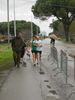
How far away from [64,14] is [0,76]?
64.8 metres

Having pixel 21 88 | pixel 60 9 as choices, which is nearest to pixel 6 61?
pixel 21 88

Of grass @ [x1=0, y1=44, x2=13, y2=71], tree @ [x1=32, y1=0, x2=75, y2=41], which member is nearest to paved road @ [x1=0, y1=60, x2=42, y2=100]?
grass @ [x1=0, y1=44, x2=13, y2=71]

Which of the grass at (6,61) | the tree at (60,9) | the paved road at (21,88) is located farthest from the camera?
the tree at (60,9)

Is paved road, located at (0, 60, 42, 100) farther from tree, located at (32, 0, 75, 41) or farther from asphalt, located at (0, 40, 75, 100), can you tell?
tree, located at (32, 0, 75, 41)

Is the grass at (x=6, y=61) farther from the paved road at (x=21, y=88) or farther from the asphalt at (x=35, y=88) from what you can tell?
the asphalt at (x=35, y=88)

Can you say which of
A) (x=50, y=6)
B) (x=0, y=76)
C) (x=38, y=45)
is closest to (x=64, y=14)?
(x=50, y=6)

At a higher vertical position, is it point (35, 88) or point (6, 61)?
point (35, 88)

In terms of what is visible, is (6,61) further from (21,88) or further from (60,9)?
(60,9)

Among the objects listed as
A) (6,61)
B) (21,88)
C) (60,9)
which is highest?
(60,9)

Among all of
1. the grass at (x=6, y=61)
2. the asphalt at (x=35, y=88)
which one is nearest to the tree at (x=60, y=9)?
the grass at (x=6, y=61)

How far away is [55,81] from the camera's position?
47.5 ft

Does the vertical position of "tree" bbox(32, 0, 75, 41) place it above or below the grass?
above

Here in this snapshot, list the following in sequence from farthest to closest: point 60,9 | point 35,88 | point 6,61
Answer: point 60,9
point 6,61
point 35,88

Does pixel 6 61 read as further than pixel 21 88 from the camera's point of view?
Yes
